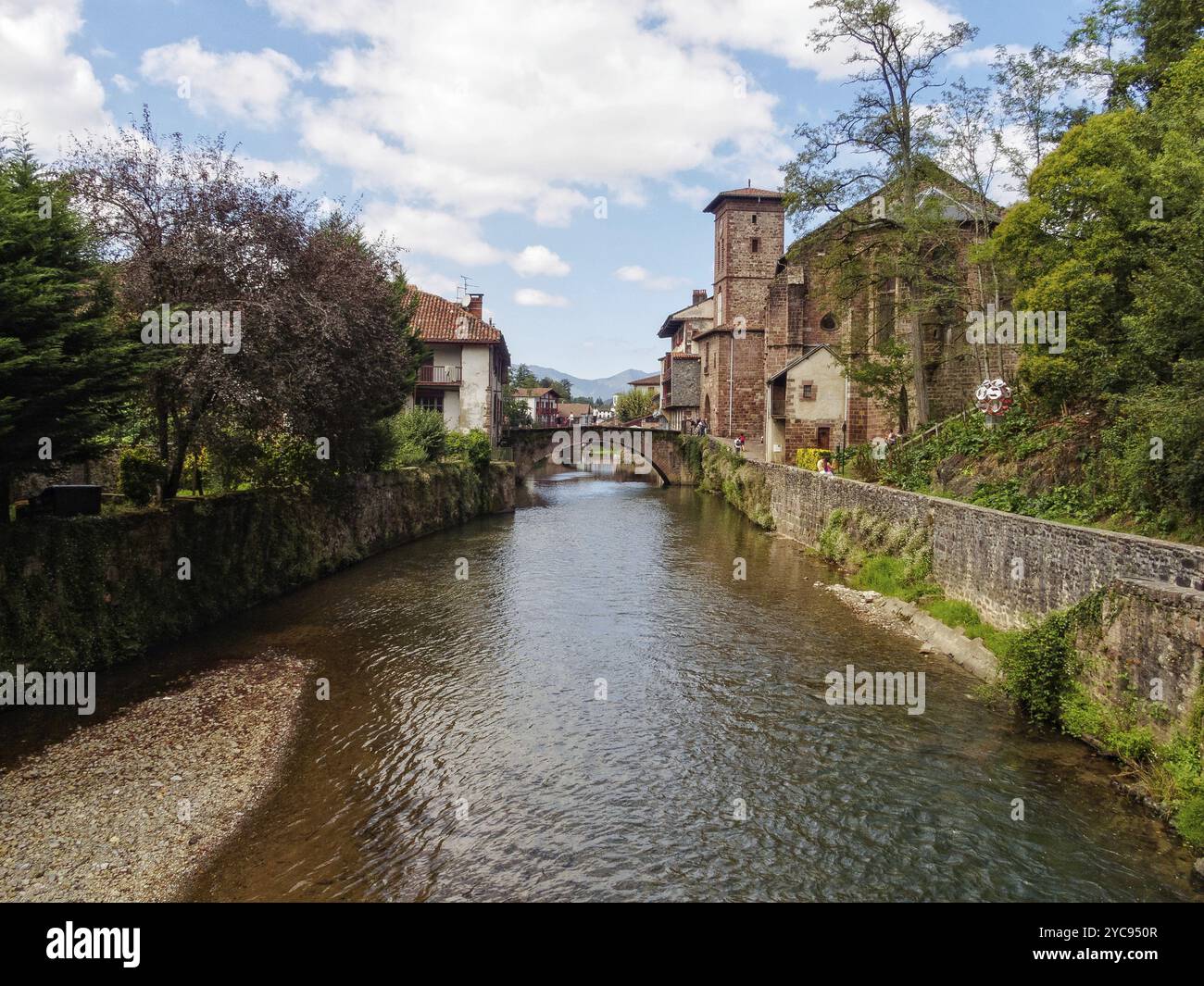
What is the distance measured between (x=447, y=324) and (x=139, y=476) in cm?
3005

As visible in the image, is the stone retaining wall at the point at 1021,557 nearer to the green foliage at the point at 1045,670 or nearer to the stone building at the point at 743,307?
the green foliage at the point at 1045,670

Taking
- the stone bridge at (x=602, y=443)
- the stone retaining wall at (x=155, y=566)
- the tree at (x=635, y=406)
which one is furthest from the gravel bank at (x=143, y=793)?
the tree at (x=635, y=406)

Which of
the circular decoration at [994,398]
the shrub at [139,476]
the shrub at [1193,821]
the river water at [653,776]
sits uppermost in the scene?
the circular decoration at [994,398]

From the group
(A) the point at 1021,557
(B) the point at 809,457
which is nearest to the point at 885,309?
(B) the point at 809,457

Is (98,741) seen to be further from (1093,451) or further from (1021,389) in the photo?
(1021,389)

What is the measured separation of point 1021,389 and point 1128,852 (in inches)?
623

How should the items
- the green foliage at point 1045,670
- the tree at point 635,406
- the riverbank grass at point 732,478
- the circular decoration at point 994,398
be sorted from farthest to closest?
the tree at point 635,406 < the riverbank grass at point 732,478 < the circular decoration at point 994,398 < the green foliage at point 1045,670

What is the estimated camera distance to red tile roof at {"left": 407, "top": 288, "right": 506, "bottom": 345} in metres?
43.2

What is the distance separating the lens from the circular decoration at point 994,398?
69.3 feet

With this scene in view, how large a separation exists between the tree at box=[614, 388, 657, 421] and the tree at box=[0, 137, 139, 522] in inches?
3603

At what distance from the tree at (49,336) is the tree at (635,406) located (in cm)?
9152

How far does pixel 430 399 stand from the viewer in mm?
44531

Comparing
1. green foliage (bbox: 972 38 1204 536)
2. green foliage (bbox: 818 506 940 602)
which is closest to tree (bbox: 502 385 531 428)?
green foliage (bbox: 818 506 940 602)

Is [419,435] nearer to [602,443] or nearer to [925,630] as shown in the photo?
[925,630]
